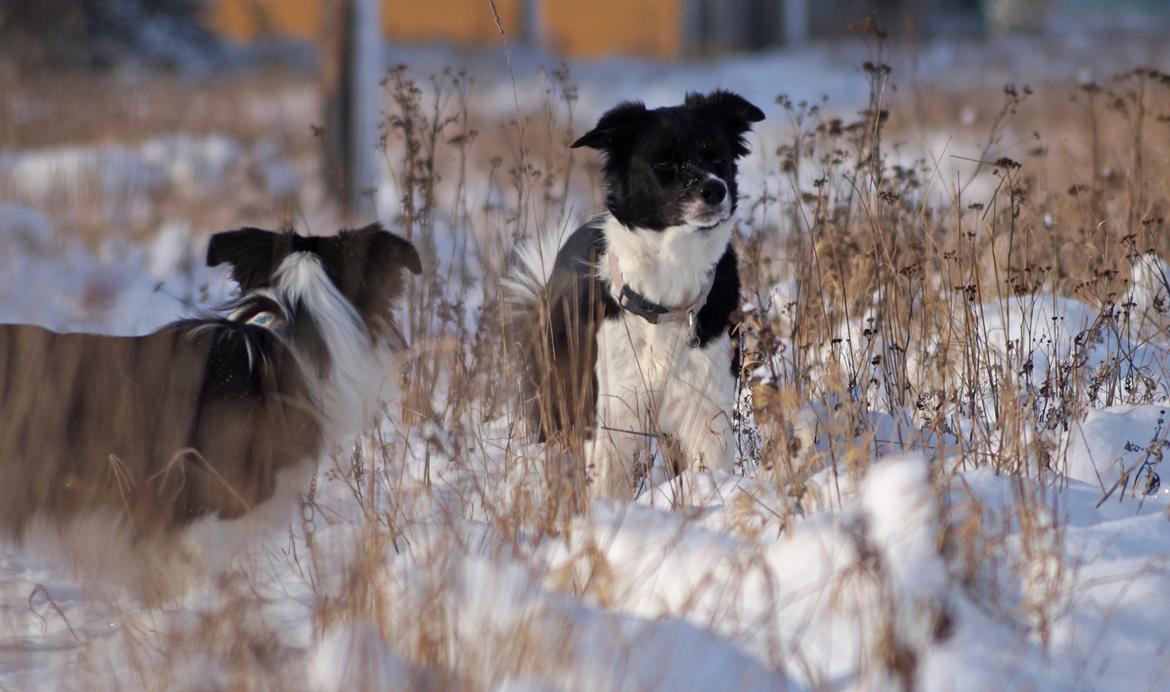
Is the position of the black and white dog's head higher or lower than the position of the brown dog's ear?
higher

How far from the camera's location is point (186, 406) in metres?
3.46

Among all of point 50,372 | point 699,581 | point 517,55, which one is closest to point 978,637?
point 699,581

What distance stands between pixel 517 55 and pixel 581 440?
22.1m

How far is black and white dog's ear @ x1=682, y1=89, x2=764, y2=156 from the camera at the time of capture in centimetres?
438

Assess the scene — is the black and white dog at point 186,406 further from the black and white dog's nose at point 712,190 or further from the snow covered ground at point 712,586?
the black and white dog's nose at point 712,190

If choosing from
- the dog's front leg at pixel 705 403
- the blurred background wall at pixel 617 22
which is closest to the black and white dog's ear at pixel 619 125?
the dog's front leg at pixel 705 403

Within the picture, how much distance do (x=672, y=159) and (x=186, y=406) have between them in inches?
73.1

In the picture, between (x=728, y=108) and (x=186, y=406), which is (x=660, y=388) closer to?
(x=728, y=108)

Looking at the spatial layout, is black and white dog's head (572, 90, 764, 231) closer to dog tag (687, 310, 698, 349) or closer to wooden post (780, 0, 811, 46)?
dog tag (687, 310, 698, 349)

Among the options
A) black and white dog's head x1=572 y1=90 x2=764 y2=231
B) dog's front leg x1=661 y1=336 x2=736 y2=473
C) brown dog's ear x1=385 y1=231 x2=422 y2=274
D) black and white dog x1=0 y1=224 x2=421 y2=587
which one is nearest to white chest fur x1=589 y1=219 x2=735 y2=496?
dog's front leg x1=661 y1=336 x2=736 y2=473

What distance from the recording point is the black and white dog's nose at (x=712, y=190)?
154 inches

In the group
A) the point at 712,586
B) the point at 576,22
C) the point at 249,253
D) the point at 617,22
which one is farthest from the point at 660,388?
the point at 576,22

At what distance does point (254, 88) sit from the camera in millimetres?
18422

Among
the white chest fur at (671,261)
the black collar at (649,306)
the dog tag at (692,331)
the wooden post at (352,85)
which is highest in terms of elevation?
the wooden post at (352,85)
